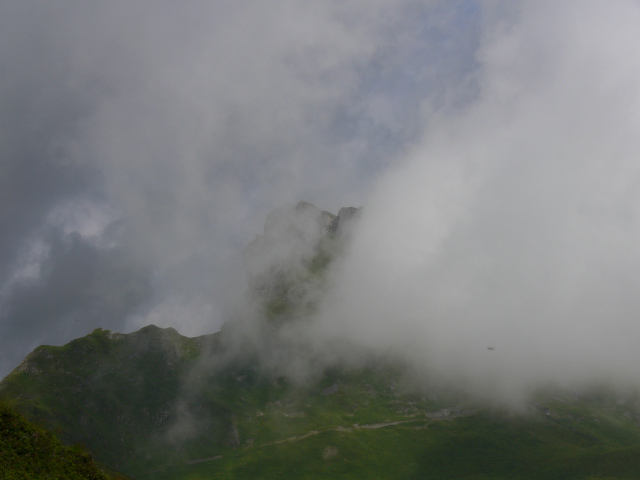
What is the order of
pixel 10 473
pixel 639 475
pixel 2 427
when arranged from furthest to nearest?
pixel 639 475 → pixel 2 427 → pixel 10 473

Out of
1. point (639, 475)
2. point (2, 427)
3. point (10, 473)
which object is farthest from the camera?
point (639, 475)

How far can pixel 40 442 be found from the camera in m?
56.3

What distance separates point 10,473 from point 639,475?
261 metres

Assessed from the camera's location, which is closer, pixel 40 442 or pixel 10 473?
pixel 10 473

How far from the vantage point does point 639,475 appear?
199625 mm

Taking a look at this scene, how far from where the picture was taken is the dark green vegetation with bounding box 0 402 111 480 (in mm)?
51375

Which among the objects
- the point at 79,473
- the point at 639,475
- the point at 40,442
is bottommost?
the point at 639,475

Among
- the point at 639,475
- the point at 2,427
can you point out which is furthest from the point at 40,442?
the point at 639,475

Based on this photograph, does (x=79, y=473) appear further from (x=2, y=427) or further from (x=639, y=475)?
(x=639, y=475)

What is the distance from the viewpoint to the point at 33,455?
54.2 metres

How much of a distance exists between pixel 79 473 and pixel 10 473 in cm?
867

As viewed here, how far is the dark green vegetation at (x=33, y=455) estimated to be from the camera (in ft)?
169

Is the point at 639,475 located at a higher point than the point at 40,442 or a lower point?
lower

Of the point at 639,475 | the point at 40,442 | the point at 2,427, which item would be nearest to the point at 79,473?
the point at 40,442
